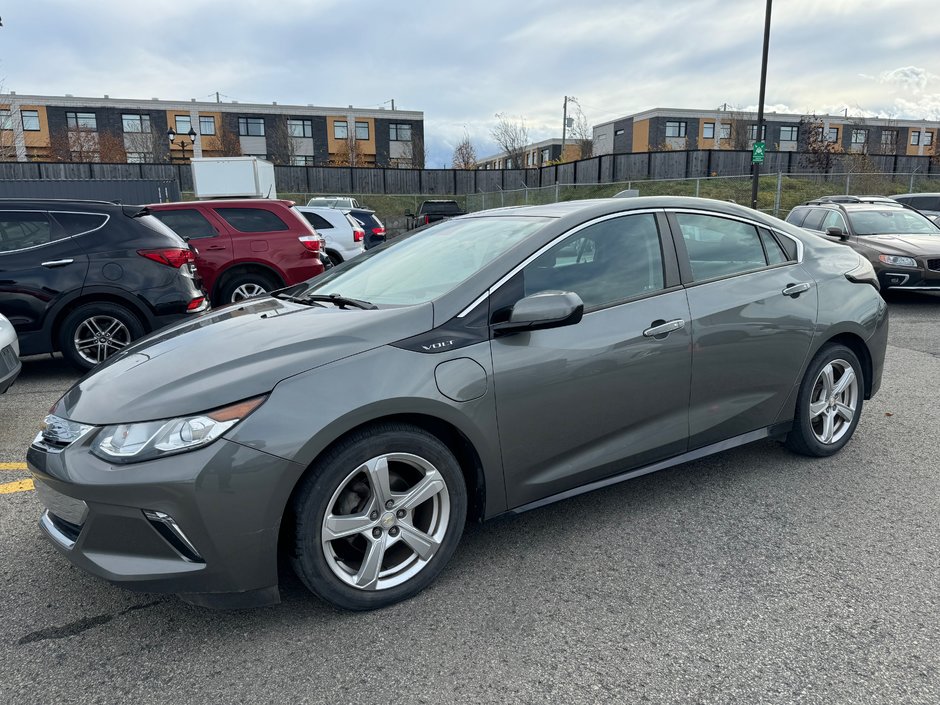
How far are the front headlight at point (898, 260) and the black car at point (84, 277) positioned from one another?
938 cm

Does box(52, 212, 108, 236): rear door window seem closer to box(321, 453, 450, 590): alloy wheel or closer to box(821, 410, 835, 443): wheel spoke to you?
box(321, 453, 450, 590): alloy wheel

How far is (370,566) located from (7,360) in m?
3.58

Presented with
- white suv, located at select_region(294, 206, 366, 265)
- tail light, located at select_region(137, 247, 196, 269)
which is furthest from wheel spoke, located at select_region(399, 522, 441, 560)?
white suv, located at select_region(294, 206, 366, 265)

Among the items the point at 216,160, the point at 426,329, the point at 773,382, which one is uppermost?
the point at 216,160

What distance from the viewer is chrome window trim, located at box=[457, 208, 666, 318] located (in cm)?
285

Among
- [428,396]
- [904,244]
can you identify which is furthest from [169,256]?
[904,244]

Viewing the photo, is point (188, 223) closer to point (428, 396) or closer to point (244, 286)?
point (244, 286)

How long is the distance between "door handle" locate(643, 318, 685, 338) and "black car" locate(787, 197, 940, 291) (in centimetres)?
694

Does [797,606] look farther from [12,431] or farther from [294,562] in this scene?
[12,431]

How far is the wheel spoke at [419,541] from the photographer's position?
8.74 feet

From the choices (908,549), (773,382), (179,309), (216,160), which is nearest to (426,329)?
(773,382)

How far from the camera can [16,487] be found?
3848 millimetres

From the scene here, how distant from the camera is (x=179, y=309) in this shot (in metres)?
6.53

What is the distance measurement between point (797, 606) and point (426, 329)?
1.80 metres
